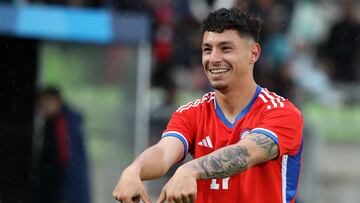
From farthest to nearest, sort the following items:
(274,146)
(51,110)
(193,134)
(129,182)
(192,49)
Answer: (192,49), (51,110), (193,134), (274,146), (129,182)

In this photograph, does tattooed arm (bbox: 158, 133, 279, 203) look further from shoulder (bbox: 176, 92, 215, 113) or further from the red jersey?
shoulder (bbox: 176, 92, 215, 113)

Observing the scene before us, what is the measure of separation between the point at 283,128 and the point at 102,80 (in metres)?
5.63

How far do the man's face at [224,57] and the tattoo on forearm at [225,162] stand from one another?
20.4 inches

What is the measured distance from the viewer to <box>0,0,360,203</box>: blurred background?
33.1 feet

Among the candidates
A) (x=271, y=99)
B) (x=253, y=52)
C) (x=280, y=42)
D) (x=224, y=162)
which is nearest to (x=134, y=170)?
(x=224, y=162)

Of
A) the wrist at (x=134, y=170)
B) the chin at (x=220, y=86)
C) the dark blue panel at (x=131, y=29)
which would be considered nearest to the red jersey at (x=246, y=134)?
the chin at (x=220, y=86)

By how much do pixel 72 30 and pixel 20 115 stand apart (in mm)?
1110

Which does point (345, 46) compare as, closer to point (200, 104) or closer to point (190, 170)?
point (200, 104)

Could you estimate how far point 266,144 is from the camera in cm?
531

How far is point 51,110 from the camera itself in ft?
33.3

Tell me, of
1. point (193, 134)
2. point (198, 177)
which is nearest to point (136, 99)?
point (193, 134)

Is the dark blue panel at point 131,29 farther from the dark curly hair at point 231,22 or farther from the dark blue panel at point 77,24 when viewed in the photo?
the dark curly hair at point 231,22

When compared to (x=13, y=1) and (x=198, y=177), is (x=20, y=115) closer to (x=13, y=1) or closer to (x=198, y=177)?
(x=13, y=1)

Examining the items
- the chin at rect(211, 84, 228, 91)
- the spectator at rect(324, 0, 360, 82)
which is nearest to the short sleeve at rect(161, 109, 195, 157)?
the chin at rect(211, 84, 228, 91)
